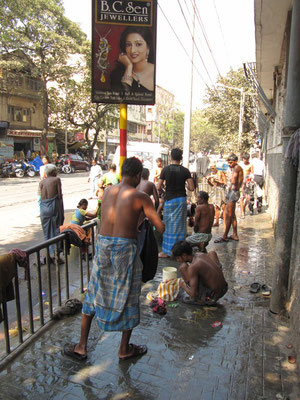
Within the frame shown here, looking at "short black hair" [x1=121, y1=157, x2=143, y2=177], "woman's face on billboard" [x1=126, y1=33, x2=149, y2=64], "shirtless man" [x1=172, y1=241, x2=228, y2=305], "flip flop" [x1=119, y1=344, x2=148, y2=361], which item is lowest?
"flip flop" [x1=119, y1=344, x2=148, y2=361]

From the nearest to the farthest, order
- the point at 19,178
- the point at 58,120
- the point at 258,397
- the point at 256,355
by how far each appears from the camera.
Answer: the point at 258,397 < the point at 256,355 < the point at 19,178 < the point at 58,120

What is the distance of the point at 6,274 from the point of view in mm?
2822

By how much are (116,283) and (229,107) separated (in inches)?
999

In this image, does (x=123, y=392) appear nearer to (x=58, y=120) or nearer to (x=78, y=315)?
(x=78, y=315)

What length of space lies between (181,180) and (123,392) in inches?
141

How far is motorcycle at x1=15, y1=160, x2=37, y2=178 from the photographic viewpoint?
24.1 meters

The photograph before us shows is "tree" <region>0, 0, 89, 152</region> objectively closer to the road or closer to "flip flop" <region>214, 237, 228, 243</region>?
the road

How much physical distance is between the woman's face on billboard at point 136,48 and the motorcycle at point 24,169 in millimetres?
21523

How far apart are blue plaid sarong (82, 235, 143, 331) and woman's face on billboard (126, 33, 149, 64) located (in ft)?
8.06

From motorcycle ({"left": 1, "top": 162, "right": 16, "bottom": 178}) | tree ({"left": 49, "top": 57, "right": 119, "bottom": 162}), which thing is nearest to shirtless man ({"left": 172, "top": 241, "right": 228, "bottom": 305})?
motorcycle ({"left": 1, "top": 162, "right": 16, "bottom": 178})

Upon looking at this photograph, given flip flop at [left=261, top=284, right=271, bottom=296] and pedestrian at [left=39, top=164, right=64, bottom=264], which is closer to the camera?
flip flop at [left=261, top=284, right=271, bottom=296]

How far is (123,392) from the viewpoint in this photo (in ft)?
8.75

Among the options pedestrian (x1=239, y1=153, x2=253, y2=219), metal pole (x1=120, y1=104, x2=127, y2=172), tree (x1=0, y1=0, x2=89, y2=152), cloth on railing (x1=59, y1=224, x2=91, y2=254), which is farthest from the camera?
tree (x1=0, y1=0, x2=89, y2=152)

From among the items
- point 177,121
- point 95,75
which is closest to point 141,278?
point 95,75
